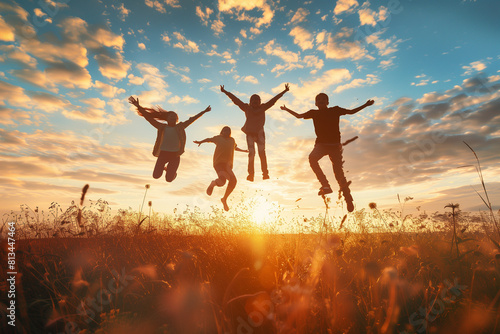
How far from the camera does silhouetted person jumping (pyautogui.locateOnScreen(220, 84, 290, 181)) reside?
29.6 ft

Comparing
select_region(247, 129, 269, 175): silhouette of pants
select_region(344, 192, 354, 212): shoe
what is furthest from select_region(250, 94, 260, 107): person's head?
select_region(344, 192, 354, 212): shoe

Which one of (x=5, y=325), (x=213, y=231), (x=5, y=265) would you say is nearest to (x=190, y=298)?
(x=5, y=325)

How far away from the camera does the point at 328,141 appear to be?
307 inches

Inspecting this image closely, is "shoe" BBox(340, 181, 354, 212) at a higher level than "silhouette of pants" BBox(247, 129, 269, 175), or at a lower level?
lower

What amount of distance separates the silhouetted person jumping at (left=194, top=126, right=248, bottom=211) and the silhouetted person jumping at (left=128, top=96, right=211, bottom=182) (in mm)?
666

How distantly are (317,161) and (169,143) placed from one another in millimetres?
5340

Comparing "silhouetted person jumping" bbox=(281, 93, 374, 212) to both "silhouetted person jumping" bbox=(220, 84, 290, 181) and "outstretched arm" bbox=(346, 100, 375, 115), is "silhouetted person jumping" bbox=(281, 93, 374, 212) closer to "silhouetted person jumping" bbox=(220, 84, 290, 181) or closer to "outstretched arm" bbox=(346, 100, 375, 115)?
"outstretched arm" bbox=(346, 100, 375, 115)

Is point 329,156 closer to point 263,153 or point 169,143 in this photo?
point 263,153

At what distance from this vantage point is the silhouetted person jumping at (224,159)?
9.70 meters

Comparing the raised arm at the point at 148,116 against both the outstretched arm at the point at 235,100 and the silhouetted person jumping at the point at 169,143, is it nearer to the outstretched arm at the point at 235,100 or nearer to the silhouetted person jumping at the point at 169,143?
the silhouetted person jumping at the point at 169,143

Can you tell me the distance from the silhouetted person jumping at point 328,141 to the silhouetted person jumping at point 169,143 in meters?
3.91

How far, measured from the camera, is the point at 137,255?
3918 mm

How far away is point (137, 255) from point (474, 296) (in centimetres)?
388

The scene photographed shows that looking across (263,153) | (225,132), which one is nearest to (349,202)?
(263,153)
